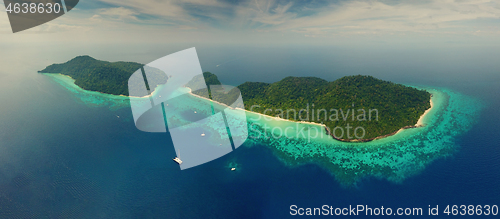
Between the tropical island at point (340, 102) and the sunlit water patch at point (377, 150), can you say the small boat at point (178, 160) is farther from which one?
the tropical island at point (340, 102)

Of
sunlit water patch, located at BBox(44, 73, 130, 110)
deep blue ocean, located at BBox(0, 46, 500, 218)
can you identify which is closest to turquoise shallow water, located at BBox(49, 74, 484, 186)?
deep blue ocean, located at BBox(0, 46, 500, 218)

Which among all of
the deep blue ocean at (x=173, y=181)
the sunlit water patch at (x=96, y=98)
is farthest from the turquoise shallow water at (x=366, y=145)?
the sunlit water patch at (x=96, y=98)

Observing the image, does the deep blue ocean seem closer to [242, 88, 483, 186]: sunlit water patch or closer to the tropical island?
[242, 88, 483, 186]: sunlit water patch

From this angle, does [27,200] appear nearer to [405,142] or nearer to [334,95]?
[334,95]

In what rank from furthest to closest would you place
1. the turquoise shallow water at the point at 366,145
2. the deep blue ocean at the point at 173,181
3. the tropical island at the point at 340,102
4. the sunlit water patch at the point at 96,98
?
the sunlit water patch at the point at 96,98 < the tropical island at the point at 340,102 < the turquoise shallow water at the point at 366,145 < the deep blue ocean at the point at 173,181

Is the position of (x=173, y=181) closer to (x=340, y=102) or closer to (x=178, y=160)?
(x=178, y=160)

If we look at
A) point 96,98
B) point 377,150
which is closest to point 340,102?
point 377,150


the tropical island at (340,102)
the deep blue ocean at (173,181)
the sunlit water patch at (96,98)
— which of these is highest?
the tropical island at (340,102)

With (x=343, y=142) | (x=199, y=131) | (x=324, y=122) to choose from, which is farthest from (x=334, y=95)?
(x=199, y=131)
